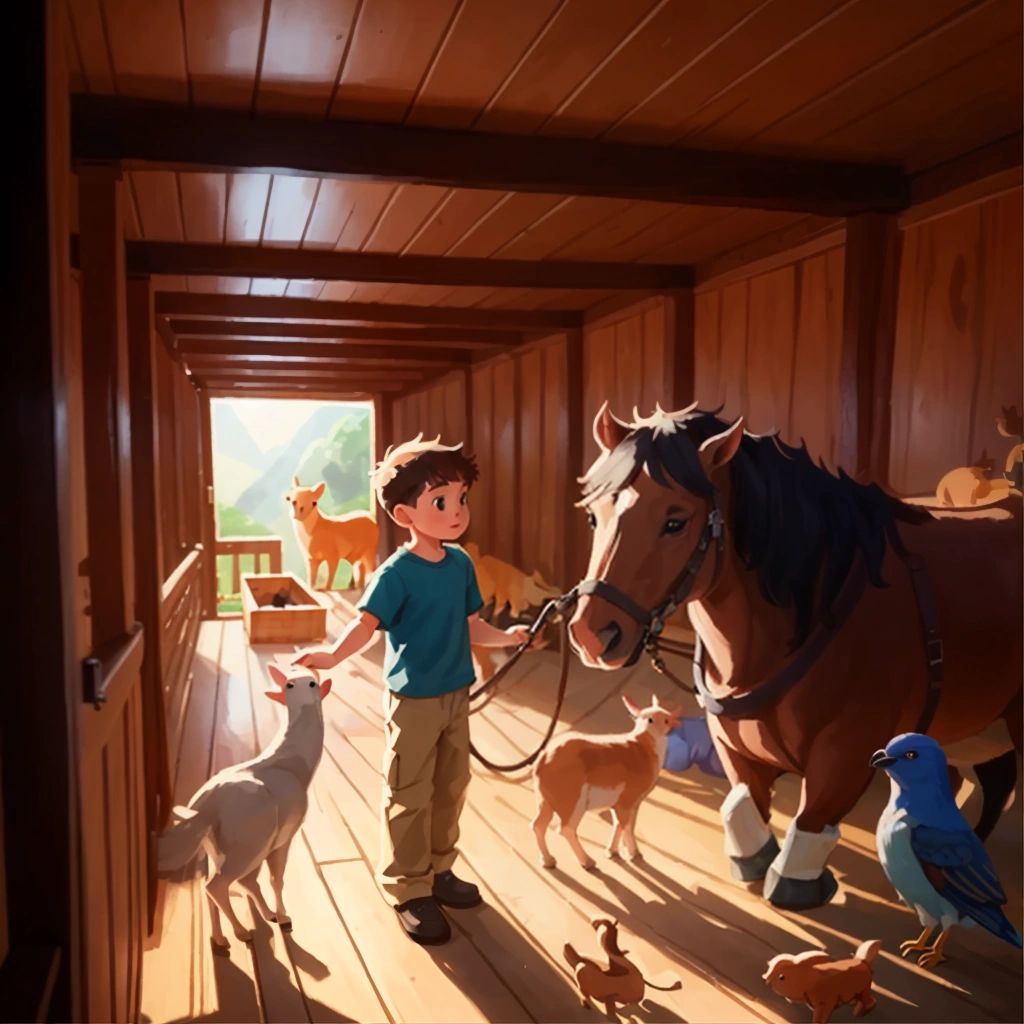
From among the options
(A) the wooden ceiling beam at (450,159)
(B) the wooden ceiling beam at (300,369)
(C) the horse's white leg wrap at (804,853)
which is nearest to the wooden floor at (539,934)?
(C) the horse's white leg wrap at (804,853)

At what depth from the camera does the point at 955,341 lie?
93.0 inches

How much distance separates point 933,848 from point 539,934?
0.84 m

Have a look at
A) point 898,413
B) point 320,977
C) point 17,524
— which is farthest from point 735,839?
point 17,524

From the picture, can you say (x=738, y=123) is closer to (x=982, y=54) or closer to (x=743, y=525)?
(x=982, y=54)

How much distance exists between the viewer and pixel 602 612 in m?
1.68

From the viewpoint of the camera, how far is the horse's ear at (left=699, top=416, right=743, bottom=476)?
1.68 m

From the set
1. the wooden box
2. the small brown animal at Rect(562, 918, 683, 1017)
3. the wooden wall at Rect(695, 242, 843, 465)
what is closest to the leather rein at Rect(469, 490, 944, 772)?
the small brown animal at Rect(562, 918, 683, 1017)

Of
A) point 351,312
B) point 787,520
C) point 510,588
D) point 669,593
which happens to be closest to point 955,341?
point 787,520

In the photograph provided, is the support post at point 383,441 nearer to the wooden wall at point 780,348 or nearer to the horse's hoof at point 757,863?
the wooden wall at point 780,348

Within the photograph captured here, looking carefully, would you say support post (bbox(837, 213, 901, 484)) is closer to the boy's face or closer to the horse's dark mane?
the horse's dark mane

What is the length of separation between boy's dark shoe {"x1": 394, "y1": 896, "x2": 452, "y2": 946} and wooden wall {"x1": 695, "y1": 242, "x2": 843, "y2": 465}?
179 cm

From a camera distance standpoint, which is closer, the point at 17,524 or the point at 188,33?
the point at 17,524

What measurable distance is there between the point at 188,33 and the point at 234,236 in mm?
1415

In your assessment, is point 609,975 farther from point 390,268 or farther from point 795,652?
point 390,268
